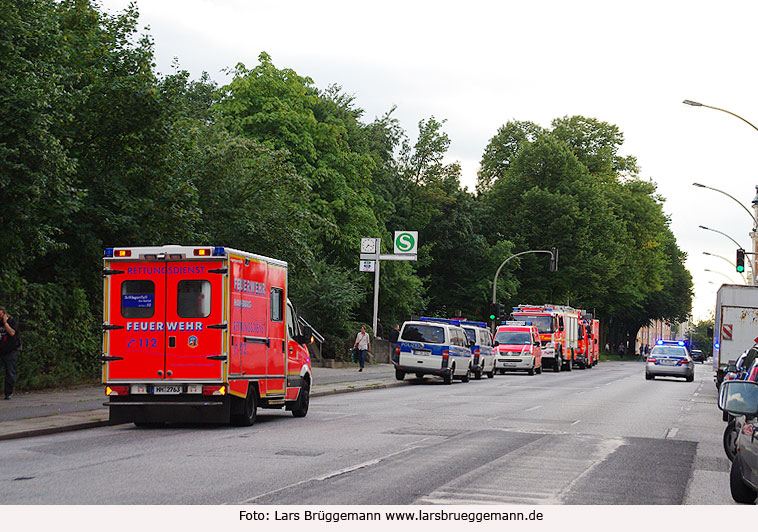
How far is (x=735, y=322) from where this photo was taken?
98.1 ft

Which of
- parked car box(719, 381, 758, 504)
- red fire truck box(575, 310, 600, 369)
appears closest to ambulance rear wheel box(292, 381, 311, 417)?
parked car box(719, 381, 758, 504)

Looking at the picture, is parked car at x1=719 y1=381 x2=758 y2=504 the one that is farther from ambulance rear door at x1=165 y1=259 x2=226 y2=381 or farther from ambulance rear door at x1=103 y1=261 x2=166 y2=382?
ambulance rear door at x1=103 y1=261 x2=166 y2=382

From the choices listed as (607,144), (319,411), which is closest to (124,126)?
(319,411)

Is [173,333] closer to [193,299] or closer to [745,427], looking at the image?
[193,299]

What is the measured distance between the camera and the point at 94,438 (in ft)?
50.9

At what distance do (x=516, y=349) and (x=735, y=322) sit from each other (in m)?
18.4

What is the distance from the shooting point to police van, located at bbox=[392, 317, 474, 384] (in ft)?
116

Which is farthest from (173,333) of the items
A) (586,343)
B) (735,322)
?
(586,343)

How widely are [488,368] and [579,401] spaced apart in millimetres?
15530

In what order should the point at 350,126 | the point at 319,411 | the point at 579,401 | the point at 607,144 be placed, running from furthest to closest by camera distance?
the point at 607,144, the point at 350,126, the point at 579,401, the point at 319,411

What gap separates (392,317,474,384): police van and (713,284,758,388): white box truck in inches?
353

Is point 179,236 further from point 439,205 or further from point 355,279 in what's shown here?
point 439,205

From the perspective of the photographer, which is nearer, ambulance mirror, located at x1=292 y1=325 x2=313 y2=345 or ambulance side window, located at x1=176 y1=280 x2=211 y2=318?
ambulance side window, located at x1=176 y1=280 x2=211 y2=318

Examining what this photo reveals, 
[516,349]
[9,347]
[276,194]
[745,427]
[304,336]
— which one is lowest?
[516,349]
